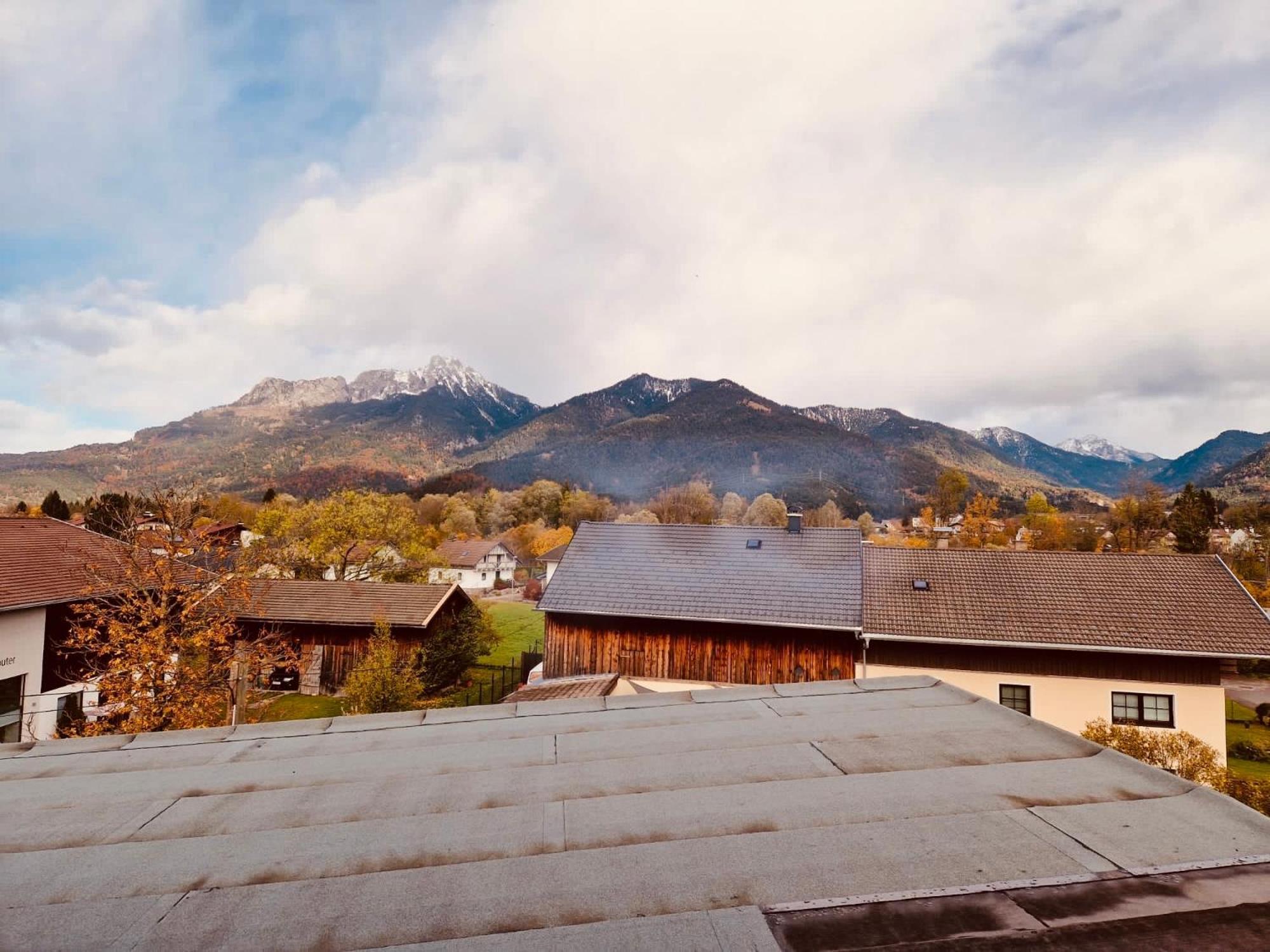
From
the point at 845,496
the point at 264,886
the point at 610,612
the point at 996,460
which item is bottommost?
the point at 610,612

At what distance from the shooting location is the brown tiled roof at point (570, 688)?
13.6 m

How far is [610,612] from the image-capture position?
55.0 feet

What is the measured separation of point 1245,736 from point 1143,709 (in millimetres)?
9586

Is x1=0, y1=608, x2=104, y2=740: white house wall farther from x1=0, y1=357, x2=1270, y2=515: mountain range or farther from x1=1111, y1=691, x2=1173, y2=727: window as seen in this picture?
x1=0, y1=357, x2=1270, y2=515: mountain range

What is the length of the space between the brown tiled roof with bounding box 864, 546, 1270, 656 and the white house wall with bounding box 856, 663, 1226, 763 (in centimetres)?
90

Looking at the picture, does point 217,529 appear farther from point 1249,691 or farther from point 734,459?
point 734,459

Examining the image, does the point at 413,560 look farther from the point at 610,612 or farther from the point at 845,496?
the point at 845,496

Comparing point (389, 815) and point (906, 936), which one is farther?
point (389, 815)

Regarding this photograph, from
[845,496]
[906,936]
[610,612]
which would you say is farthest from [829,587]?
[845,496]

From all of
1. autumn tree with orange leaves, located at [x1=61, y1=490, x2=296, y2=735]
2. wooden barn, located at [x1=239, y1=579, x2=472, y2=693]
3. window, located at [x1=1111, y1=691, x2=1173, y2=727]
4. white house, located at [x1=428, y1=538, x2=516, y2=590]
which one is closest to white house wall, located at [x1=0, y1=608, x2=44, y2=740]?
autumn tree with orange leaves, located at [x1=61, y1=490, x2=296, y2=735]

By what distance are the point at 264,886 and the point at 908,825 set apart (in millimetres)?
2340

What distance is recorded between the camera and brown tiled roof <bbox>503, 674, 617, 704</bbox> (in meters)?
13.6

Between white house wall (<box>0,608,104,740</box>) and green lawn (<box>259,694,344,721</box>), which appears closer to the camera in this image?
white house wall (<box>0,608,104,740</box>)

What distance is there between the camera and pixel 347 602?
21.8 m
